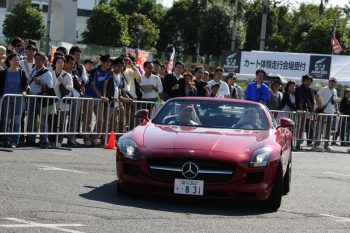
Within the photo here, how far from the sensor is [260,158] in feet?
33.7

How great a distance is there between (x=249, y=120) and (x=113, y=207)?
9.40 feet

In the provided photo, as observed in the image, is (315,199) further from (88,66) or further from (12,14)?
(12,14)

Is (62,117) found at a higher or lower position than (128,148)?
lower

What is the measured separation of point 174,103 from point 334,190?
3.02 meters

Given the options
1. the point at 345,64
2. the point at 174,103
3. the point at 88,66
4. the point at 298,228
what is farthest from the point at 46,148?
the point at 345,64

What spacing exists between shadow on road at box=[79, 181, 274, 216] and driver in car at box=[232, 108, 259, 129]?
1.12m

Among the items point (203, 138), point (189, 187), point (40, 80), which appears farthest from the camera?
point (40, 80)

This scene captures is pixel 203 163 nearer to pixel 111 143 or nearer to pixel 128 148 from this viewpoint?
pixel 128 148

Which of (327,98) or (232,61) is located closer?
(327,98)

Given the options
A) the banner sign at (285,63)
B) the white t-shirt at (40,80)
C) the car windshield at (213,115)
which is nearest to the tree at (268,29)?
the banner sign at (285,63)

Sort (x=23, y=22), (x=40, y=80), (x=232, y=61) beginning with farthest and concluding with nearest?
1. (x=23, y=22)
2. (x=232, y=61)
3. (x=40, y=80)

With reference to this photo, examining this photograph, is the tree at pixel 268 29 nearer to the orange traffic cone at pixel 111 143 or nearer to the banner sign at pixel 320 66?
the banner sign at pixel 320 66

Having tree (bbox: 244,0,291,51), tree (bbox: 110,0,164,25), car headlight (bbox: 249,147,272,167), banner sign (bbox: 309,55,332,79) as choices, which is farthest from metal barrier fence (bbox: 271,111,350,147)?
tree (bbox: 110,0,164,25)

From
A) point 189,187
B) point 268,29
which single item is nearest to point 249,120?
point 189,187
